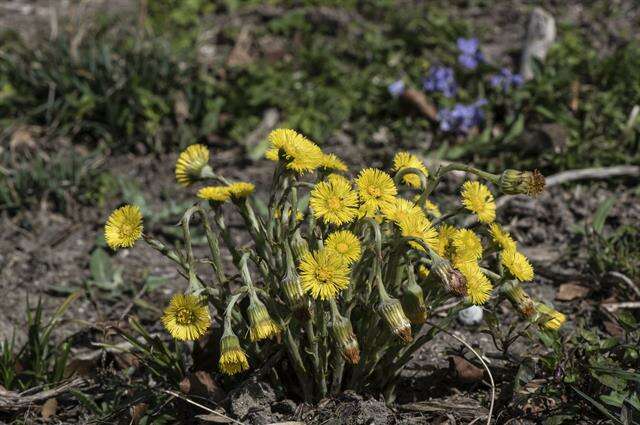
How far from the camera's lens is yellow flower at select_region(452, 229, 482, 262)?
2102 millimetres

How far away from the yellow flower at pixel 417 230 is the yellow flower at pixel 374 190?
0.25ft

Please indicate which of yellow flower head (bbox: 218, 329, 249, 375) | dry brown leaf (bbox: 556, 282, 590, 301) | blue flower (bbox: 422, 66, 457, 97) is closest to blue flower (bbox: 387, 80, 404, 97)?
blue flower (bbox: 422, 66, 457, 97)

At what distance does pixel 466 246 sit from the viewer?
6.97 feet

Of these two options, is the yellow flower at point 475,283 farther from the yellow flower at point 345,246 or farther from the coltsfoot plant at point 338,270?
the yellow flower at point 345,246

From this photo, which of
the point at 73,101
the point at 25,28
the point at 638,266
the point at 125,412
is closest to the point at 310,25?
the point at 73,101

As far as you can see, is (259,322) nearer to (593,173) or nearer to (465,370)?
(465,370)

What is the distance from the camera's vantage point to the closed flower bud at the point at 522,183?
6.81ft

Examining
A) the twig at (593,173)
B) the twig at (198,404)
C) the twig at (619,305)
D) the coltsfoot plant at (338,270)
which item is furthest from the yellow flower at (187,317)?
the twig at (593,173)

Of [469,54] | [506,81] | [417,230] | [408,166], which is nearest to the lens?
[417,230]

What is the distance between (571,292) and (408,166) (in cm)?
124

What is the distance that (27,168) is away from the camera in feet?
13.0

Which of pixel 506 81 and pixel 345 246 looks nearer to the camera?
pixel 345 246

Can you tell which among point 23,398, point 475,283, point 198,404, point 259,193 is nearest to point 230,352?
point 198,404

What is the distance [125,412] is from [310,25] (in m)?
3.31
